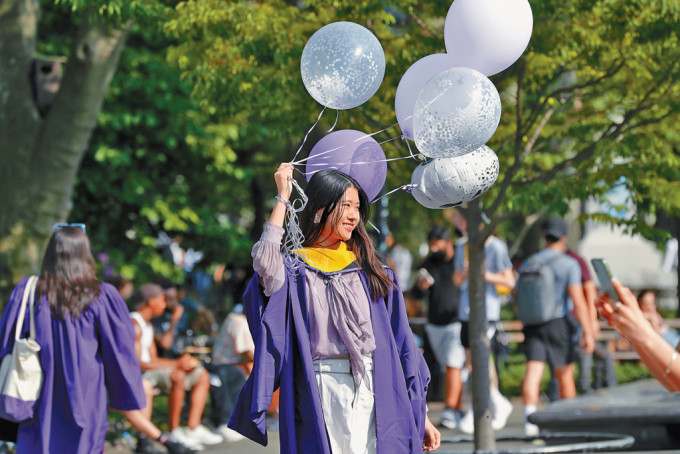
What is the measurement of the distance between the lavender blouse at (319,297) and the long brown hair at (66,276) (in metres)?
2.06

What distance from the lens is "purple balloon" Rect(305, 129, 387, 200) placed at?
462 cm

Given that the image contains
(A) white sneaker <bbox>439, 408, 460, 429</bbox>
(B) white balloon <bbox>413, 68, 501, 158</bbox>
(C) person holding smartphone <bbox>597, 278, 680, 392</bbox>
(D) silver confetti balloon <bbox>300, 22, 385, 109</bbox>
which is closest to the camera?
(C) person holding smartphone <bbox>597, 278, 680, 392</bbox>

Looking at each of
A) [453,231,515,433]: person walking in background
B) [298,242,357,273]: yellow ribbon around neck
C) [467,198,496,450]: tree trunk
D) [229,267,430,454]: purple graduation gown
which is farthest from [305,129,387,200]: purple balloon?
[453,231,515,433]: person walking in background

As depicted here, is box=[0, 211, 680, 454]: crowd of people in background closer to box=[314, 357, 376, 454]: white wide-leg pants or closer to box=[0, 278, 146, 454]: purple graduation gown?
box=[0, 278, 146, 454]: purple graduation gown

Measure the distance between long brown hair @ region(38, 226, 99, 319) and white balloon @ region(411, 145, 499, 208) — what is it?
2040 millimetres

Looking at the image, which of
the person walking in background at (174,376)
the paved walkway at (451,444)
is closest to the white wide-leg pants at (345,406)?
the paved walkway at (451,444)

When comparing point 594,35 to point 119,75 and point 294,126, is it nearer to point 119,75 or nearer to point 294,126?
point 294,126

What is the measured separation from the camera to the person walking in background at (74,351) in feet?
18.8

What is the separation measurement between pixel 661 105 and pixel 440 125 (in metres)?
3.33

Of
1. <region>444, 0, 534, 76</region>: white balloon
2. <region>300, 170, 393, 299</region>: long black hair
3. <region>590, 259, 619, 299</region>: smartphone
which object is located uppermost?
<region>444, 0, 534, 76</region>: white balloon

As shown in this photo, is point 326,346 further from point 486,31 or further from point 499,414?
point 499,414

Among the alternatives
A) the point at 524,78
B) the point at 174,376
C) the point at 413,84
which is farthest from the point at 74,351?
the point at 174,376

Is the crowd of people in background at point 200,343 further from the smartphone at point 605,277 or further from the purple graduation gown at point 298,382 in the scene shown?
the smartphone at point 605,277

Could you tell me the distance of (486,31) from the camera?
4910mm
